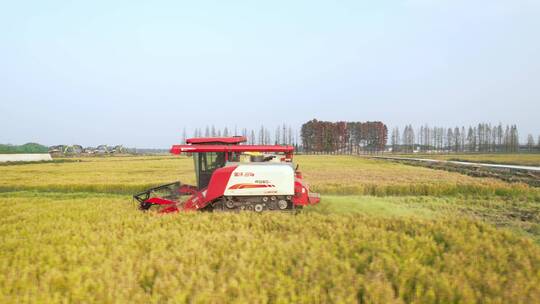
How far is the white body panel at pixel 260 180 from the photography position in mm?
8867

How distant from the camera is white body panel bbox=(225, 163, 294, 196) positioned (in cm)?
887

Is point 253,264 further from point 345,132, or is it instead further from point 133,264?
point 345,132

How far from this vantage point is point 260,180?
29.2 ft

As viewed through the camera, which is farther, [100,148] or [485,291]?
[100,148]

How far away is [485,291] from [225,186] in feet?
20.5

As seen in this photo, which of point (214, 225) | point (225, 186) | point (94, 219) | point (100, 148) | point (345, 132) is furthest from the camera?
point (100, 148)

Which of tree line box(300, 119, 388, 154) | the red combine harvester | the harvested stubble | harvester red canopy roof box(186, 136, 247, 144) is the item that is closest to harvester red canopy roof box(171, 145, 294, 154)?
the red combine harvester

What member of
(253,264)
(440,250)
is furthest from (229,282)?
(440,250)

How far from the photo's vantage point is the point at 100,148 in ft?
376

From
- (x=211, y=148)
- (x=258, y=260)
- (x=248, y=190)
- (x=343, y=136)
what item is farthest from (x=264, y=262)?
(x=343, y=136)

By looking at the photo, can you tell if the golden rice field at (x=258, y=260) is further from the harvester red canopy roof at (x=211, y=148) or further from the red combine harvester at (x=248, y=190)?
the harvester red canopy roof at (x=211, y=148)

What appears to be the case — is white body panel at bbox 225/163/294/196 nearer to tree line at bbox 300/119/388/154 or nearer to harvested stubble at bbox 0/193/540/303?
harvested stubble at bbox 0/193/540/303

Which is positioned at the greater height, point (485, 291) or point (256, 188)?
point (256, 188)

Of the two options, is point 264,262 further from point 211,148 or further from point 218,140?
point 218,140
